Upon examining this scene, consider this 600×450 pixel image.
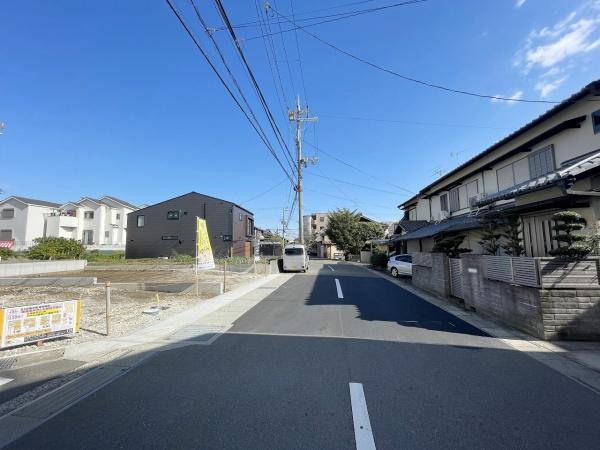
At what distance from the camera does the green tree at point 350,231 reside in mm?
44281

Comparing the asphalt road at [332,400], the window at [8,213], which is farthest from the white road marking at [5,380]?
the window at [8,213]

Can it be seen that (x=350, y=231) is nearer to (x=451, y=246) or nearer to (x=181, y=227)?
(x=181, y=227)

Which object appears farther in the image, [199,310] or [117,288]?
[117,288]

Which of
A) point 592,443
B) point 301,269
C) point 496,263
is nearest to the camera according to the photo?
point 592,443

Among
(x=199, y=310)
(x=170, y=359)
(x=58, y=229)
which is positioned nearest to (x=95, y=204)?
(x=58, y=229)

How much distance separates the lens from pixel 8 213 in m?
43.4

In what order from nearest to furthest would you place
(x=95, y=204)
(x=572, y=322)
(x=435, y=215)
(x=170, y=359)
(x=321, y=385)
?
(x=321, y=385), (x=170, y=359), (x=572, y=322), (x=435, y=215), (x=95, y=204)

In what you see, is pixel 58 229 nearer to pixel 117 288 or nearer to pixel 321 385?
pixel 117 288

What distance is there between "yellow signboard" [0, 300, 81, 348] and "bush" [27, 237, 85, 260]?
24.3 meters

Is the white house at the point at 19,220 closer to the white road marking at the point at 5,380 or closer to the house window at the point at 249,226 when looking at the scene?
the house window at the point at 249,226

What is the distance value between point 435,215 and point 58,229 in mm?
50439

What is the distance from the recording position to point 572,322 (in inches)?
227

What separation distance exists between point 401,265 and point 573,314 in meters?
13.9

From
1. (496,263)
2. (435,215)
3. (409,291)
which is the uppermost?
(435,215)
